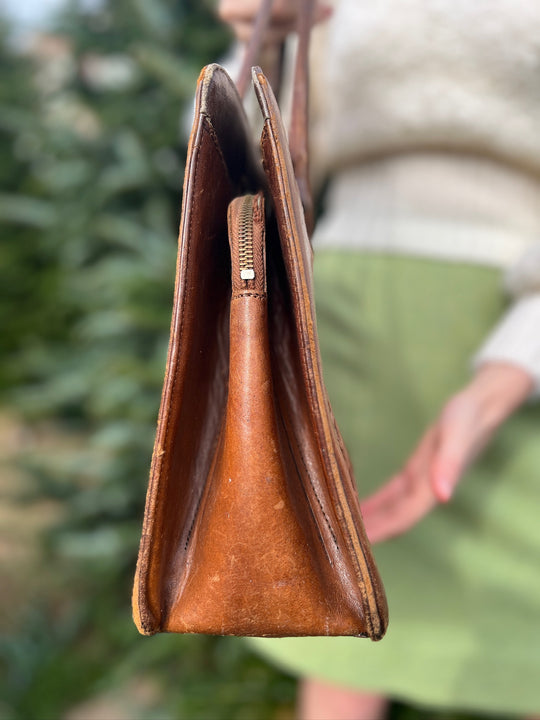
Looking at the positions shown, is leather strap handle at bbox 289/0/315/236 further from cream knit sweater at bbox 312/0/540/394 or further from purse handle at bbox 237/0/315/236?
cream knit sweater at bbox 312/0/540/394

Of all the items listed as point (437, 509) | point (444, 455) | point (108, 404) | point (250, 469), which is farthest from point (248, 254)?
point (108, 404)

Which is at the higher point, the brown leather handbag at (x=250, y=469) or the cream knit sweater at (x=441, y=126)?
the cream knit sweater at (x=441, y=126)

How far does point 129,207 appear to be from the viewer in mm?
1603

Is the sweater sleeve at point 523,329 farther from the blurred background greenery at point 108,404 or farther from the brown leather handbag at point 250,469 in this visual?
the blurred background greenery at point 108,404

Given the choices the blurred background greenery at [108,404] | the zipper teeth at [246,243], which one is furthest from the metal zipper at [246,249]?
the blurred background greenery at [108,404]

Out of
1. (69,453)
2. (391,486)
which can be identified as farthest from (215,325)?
(69,453)

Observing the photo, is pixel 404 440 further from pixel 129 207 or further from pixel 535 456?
pixel 129 207

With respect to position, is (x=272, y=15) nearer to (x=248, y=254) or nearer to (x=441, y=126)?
(x=441, y=126)

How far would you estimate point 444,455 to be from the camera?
1.81 feet

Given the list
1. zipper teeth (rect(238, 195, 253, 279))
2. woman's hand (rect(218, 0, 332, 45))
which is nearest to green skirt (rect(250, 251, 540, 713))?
woman's hand (rect(218, 0, 332, 45))

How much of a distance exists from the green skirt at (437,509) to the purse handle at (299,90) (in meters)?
0.28

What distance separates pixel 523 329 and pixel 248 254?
0.39 metres

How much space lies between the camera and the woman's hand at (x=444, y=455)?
0.55 metres

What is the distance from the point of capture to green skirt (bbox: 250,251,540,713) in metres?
0.69
